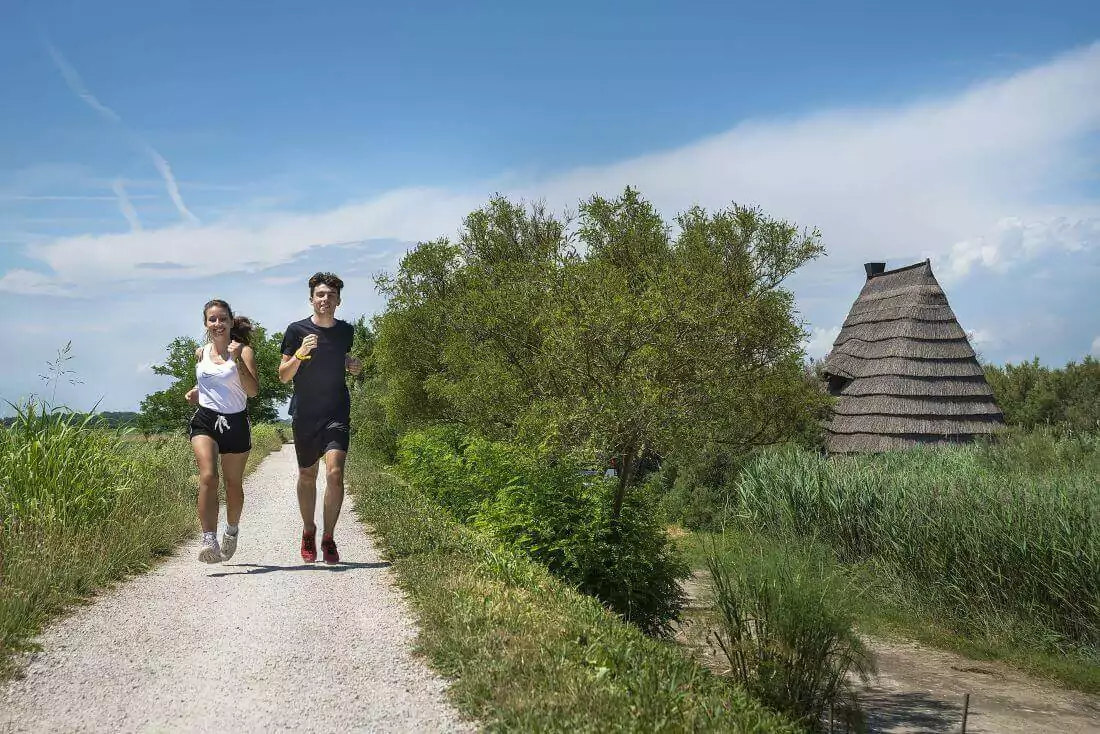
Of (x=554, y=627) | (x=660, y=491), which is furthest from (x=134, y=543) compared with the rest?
(x=660, y=491)

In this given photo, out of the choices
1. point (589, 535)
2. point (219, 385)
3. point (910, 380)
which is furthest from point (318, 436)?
point (910, 380)

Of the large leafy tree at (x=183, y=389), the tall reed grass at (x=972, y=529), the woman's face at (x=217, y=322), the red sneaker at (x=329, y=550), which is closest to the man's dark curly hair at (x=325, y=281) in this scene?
the woman's face at (x=217, y=322)

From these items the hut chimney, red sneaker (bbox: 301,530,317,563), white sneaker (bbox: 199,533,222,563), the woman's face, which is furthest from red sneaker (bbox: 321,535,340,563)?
the hut chimney

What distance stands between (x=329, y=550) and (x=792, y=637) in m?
3.90

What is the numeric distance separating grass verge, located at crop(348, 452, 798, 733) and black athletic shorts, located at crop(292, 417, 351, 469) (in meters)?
1.26

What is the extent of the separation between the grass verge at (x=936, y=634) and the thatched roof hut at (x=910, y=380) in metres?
12.0

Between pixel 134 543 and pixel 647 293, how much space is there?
6020mm

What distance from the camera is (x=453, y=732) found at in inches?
152

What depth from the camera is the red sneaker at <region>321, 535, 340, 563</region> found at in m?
7.50

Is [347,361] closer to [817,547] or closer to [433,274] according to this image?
[817,547]

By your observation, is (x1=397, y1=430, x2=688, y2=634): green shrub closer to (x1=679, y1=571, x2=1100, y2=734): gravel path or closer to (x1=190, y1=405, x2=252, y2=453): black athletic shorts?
(x1=679, y1=571, x2=1100, y2=734): gravel path

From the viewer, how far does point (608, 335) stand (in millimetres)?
10180

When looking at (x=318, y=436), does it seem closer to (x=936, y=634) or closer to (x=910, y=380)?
(x=936, y=634)

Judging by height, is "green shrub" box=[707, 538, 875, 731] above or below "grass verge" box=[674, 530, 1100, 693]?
above
